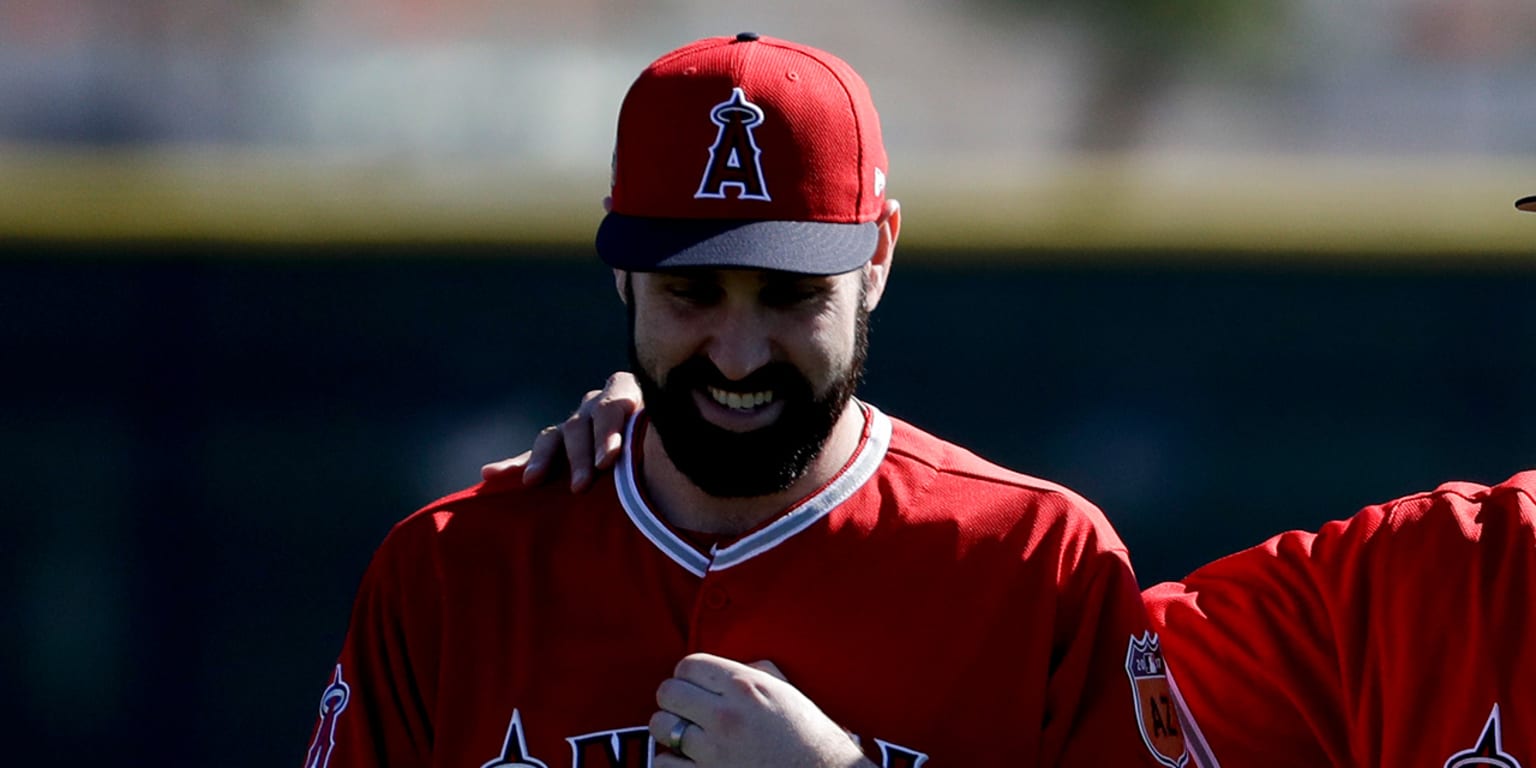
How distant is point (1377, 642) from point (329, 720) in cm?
97

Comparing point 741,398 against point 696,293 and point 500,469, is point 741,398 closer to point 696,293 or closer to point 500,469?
point 696,293

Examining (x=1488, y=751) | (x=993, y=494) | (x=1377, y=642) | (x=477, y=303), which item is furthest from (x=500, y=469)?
(x=477, y=303)

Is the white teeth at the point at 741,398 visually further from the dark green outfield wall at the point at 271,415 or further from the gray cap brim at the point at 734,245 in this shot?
the dark green outfield wall at the point at 271,415

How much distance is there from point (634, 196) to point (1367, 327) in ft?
7.49

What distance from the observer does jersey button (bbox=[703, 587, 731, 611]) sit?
151 cm

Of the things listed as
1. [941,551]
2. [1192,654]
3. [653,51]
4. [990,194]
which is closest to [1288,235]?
[990,194]

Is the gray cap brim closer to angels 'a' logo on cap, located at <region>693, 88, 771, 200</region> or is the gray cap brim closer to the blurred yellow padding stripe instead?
angels 'a' logo on cap, located at <region>693, 88, 771, 200</region>

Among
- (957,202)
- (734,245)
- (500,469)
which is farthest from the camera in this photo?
(957,202)

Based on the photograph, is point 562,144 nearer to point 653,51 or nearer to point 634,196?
point 653,51

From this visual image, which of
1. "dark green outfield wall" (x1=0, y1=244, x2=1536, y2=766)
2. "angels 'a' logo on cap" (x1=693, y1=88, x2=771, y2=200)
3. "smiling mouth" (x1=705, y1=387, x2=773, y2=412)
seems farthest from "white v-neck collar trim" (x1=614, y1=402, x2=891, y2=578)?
"dark green outfield wall" (x1=0, y1=244, x2=1536, y2=766)

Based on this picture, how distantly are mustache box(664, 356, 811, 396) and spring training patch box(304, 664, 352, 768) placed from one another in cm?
41

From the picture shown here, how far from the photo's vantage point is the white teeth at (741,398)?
148 centimetres

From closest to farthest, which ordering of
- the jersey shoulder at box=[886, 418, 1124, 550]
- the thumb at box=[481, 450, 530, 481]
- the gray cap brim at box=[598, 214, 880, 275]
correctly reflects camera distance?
the gray cap brim at box=[598, 214, 880, 275], the jersey shoulder at box=[886, 418, 1124, 550], the thumb at box=[481, 450, 530, 481]

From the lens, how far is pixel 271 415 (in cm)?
325
